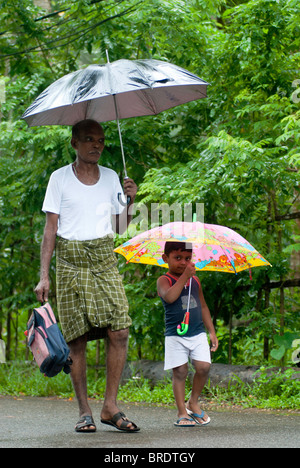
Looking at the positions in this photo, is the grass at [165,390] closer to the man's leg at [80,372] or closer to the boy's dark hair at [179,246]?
the boy's dark hair at [179,246]

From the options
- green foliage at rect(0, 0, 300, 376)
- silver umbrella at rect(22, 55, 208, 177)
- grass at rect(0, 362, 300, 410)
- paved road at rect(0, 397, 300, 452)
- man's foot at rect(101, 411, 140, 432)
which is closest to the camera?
paved road at rect(0, 397, 300, 452)

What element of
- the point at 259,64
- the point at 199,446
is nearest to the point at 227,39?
the point at 259,64

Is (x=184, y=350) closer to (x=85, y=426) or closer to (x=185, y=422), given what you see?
(x=185, y=422)

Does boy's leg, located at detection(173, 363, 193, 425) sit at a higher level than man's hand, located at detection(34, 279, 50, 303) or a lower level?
lower

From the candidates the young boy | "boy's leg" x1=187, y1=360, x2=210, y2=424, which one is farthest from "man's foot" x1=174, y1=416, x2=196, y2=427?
"boy's leg" x1=187, y1=360, x2=210, y2=424

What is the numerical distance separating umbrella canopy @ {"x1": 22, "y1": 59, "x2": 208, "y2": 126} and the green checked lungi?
999 millimetres

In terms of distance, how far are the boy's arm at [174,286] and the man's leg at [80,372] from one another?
67 centimetres

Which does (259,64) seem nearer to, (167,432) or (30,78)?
(30,78)

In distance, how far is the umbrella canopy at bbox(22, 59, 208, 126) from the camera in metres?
5.00

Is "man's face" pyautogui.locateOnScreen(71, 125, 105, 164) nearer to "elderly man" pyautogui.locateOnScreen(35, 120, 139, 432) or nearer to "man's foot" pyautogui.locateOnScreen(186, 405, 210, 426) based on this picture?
"elderly man" pyautogui.locateOnScreen(35, 120, 139, 432)

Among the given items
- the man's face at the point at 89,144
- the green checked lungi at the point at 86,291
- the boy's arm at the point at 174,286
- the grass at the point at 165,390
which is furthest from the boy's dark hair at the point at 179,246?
the grass at the point at 165,390

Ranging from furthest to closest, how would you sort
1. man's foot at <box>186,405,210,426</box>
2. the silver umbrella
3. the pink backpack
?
man's foot at <box>186,405,210,426</box>, the silver umbrella, the pink backpack

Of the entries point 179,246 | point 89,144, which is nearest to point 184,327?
point 179,246

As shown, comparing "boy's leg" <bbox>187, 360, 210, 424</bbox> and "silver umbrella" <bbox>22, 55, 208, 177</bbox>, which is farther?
"boy's leg" <bbox>187, 360, 210, 424</bbox>
